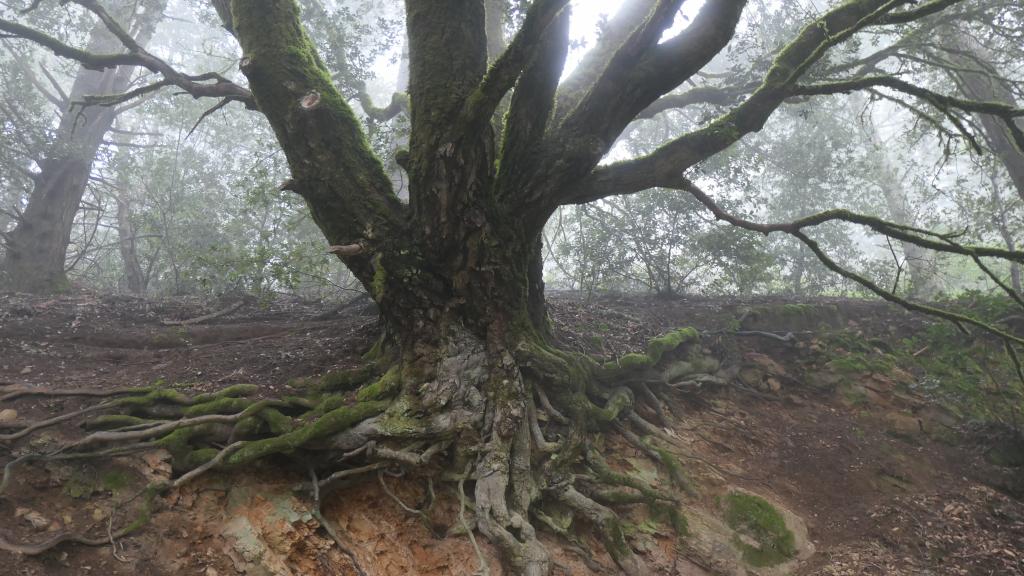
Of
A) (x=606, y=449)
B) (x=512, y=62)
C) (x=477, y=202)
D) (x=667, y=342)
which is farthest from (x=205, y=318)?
(x=667, y=342)

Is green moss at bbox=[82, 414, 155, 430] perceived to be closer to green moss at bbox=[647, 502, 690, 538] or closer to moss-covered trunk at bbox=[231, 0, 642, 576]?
moss-covered trunk at bbox=[231, 0, 642, 576]

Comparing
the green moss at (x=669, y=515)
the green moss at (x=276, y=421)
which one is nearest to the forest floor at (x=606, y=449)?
the green moss at (x=669, y=515)

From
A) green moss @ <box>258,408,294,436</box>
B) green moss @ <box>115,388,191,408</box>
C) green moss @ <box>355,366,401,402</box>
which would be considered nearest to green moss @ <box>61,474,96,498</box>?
green moss @ <box>115,388,191,408</box>

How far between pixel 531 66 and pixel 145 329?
5450 millimetres

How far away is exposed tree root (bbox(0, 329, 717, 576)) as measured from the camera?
366cm

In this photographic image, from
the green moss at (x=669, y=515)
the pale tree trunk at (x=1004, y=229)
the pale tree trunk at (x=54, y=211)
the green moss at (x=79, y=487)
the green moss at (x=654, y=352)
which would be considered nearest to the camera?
the green moss at (x=79, y=487)

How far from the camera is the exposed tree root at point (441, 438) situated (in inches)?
144

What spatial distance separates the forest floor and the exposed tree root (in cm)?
14

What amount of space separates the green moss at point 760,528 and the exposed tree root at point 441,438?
0.42m

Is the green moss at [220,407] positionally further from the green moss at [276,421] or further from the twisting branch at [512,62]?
the twisting branch at [512,62]

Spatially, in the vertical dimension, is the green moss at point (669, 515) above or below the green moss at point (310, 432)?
below

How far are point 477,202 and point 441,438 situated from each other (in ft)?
6.20

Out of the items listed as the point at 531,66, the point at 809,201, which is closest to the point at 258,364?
the point at 531,66

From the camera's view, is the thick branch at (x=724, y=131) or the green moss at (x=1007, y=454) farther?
the green moss at (x=1007, y=454)
